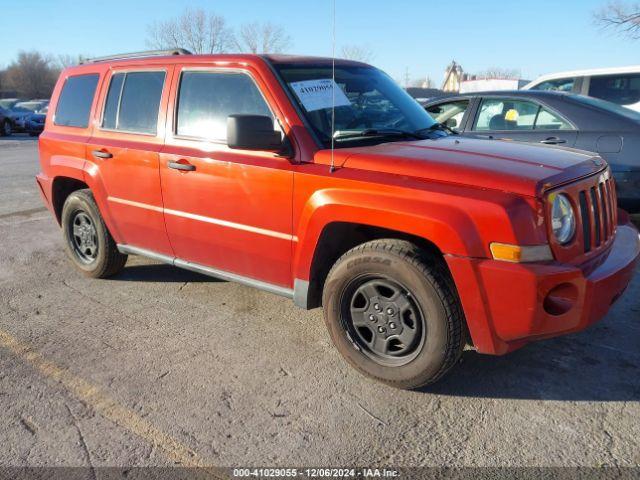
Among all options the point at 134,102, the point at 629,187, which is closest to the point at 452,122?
the point at 629,187

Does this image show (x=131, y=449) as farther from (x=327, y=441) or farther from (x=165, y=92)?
(x=165, y=92)

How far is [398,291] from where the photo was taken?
119 inches

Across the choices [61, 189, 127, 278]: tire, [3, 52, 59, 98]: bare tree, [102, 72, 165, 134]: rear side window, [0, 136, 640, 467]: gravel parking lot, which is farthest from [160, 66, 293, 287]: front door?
[3, 52, 59, 98]: bare tree

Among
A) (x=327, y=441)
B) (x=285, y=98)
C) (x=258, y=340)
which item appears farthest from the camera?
(x=258, y=340)

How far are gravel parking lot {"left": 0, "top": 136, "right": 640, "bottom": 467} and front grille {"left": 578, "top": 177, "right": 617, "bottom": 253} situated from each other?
82 cm

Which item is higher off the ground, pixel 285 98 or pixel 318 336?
pixel 285 98

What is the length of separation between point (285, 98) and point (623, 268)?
2.20m

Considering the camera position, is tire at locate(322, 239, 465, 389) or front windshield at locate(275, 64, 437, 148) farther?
front windshield at locate(275, 64, 437, 148)

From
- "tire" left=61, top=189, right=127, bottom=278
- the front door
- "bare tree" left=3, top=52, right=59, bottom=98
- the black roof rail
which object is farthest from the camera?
"bare tree" left=3, top=52, right=59, bottom=98

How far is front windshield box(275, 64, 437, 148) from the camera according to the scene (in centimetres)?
349

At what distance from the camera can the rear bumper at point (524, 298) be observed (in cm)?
260

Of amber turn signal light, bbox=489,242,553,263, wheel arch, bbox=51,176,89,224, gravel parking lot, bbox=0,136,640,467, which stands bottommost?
gravel parking lot, bbox=0,136,640,467

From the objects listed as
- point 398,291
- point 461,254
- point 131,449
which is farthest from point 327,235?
point 131,449

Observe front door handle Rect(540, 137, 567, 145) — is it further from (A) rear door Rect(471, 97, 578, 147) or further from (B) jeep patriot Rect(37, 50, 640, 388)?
(B) jeep patriot Rect(37, 50, 640, 388)
